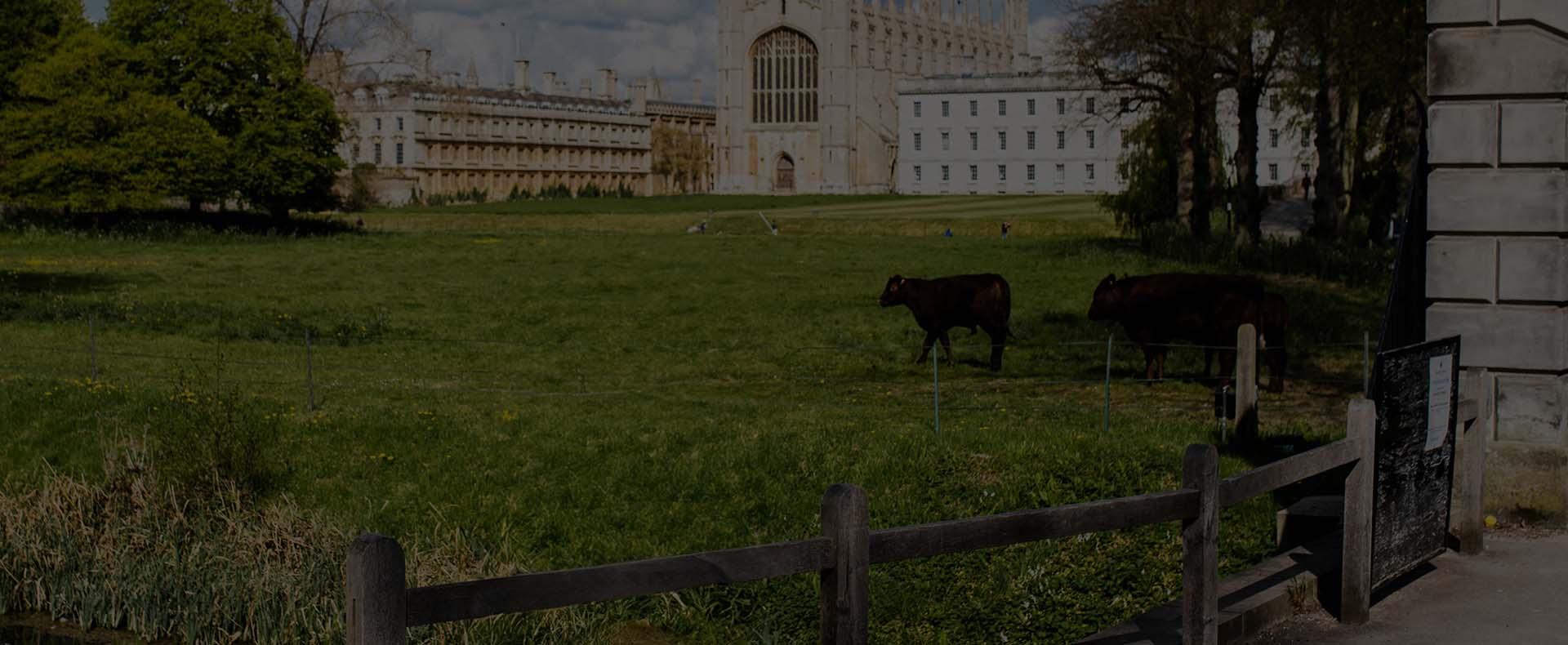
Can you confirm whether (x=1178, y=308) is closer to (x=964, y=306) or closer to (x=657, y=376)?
(x=964, y=306)

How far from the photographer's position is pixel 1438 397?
375 inches

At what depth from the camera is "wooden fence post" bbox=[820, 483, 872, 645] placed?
20.5ft

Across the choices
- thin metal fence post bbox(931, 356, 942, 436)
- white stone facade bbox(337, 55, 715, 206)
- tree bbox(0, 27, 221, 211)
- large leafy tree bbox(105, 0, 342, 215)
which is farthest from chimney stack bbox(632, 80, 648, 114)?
thin metal fence post bbox(931, 356, 942, 436)

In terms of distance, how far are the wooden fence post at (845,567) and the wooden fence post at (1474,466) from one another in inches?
213

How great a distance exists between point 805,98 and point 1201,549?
142m

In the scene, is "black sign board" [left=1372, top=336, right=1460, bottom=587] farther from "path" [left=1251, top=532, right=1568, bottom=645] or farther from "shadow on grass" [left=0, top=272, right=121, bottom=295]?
"shadow on grass" [left=0, top=272, right=121, bottom=295]

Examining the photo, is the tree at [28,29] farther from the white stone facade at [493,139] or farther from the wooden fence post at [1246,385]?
the wooden fence post at [1246,385]

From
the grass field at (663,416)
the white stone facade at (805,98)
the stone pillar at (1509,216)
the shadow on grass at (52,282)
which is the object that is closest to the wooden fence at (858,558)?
the stone pillar at (1509,216)

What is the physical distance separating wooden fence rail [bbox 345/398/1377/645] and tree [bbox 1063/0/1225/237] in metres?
33.5

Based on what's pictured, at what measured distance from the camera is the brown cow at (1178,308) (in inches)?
832

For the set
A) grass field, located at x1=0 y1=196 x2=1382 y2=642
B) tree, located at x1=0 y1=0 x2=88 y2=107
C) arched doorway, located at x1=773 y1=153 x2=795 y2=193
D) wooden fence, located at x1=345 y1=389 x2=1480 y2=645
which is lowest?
grass field, located at x1=0 y1=196 x2=1382 y2=642

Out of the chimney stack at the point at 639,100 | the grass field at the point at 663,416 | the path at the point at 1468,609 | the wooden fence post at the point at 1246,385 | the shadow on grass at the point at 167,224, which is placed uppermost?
the chimney stack at the point at 639,100

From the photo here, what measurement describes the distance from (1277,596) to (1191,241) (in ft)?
122

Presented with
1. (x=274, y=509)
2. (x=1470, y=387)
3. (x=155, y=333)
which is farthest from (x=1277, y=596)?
(x=155, y=333)
